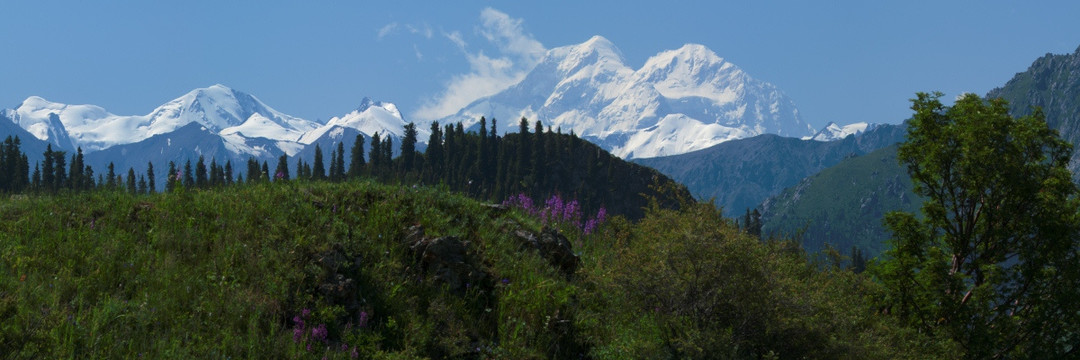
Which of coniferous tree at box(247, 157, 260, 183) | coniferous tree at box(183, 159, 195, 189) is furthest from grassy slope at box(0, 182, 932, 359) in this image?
coniferous tree at box(247, 157, 260, 183)

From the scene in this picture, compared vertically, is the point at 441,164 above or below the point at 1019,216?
above

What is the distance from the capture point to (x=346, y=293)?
9.30 m

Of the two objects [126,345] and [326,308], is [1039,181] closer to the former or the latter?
[326,308]

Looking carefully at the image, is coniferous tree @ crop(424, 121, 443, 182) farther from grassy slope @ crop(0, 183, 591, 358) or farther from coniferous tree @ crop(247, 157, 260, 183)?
grassy slope @ crop(0, 183, 591, 358)

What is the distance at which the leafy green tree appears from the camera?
13.3m

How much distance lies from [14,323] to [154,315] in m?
1.31

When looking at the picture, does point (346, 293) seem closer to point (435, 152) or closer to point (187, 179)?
point (187, 179)

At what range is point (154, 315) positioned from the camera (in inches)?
332

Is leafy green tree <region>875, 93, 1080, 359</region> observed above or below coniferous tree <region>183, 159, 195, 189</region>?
below

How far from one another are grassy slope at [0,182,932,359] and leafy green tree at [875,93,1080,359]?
9.42 feet

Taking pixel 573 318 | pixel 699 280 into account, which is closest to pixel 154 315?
pixel 573 318

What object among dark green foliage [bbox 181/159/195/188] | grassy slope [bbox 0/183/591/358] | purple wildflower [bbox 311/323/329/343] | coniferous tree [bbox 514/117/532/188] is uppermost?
coniferous tree [bbox 514/117/532/188]

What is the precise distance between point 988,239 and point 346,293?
42.2 ft

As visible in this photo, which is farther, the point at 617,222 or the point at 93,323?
the point at 617,222
